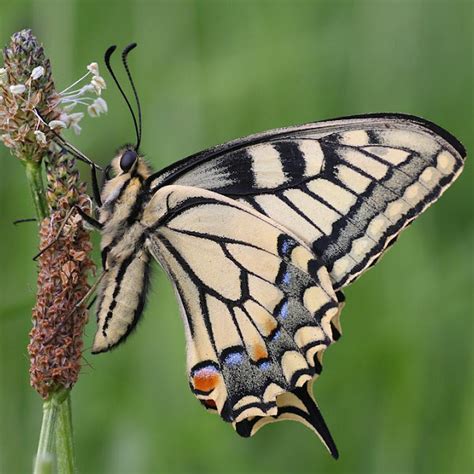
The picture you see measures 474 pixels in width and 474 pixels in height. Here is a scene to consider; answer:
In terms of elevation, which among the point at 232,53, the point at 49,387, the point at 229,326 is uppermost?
the point at 232,53

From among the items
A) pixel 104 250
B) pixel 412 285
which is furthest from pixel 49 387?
pixel 412 285

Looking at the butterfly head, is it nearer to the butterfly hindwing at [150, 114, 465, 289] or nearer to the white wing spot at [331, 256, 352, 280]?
the butterfly hindwing at [150, 114, 465, 289]

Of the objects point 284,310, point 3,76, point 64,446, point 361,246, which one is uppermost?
point 3,76

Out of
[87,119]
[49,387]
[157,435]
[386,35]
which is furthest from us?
[386,35]

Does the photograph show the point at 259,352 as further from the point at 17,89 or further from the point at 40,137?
the point at 17,89

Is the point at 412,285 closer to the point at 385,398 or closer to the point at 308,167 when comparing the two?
the point at 385,398

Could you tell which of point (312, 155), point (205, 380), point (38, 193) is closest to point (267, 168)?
point (312, 155)

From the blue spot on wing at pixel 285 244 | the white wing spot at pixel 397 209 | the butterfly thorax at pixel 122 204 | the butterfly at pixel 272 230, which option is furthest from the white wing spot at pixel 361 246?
the butterfly thorax at pixel 122 204
